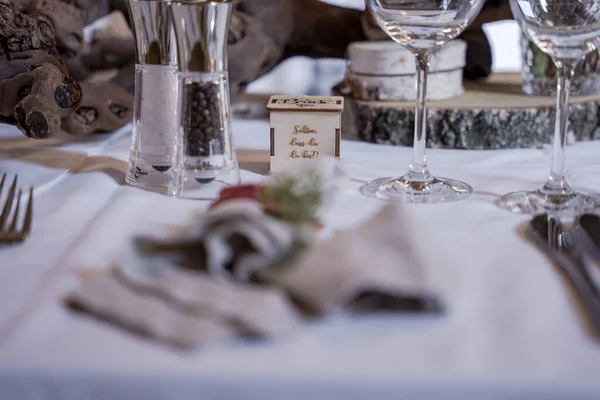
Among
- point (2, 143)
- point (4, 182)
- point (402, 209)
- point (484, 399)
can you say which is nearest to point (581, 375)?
point (484, 399)

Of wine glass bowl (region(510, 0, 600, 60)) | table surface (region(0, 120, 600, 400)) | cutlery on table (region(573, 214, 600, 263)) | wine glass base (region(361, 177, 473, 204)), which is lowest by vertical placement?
table surface (region(0, 120, 600, 400))

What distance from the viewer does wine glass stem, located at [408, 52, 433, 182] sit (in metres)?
0.83

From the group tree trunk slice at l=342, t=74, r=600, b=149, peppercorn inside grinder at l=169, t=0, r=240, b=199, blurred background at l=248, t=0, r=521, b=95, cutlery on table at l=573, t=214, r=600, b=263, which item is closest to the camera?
cutlery on table at l=573, t=214, r=600, b=263

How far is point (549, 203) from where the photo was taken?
777 mm

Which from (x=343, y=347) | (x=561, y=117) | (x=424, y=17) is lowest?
(x=343, y=347)

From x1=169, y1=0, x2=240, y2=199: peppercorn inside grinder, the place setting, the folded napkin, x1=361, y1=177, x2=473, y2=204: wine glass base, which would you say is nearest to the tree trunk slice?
the place setting

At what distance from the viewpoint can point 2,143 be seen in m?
1.07

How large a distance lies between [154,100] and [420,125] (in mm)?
301

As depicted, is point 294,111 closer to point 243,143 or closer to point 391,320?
point 243,143

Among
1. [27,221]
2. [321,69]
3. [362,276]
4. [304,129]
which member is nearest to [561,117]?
[304,129]

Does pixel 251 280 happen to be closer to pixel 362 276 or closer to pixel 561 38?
pixel 362 276

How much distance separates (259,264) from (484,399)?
0.56 feet

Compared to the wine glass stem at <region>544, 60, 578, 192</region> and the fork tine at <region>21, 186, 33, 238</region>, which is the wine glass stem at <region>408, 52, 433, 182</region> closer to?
the wine glass stem at <region>544, 60, 578, 192</region>

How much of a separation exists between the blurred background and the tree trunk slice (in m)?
0.37
